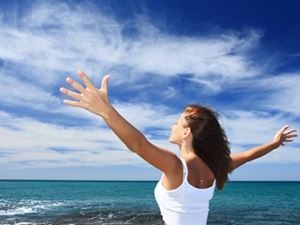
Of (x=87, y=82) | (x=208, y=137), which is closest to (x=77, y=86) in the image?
(x=87, y=82)

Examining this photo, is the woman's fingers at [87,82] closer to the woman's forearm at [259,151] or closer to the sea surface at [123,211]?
the woman's forearm at [259,151]

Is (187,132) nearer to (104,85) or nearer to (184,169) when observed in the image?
(184,169)

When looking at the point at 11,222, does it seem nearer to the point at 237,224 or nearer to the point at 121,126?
the point at 237,224

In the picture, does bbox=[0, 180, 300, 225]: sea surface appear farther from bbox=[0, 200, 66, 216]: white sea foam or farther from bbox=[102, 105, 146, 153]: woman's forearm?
bbox=[102, 105, 146, 153]: woman's forearm

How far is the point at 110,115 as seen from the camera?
2.36 metres

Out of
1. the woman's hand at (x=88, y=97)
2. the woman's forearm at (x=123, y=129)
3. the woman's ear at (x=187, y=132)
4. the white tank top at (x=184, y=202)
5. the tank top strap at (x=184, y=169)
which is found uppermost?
the woman's hand at (x=88, y=97)

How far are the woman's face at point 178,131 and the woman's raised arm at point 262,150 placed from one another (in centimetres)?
84

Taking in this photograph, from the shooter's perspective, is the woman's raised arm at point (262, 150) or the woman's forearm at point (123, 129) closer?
the woman's forearm at point (123, 129)

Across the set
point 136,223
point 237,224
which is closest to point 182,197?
point 136,223

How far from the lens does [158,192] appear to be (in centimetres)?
293

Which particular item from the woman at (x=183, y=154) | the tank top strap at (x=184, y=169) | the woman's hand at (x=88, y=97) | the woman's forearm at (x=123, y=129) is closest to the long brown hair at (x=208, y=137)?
the woman at (x=183, y=154)

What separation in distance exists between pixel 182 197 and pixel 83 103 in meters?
0.94

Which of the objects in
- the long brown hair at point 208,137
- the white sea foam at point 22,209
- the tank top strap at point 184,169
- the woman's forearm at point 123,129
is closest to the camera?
the woman's forearm at point 123,129

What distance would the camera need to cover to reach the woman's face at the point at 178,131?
3158 millimetres
